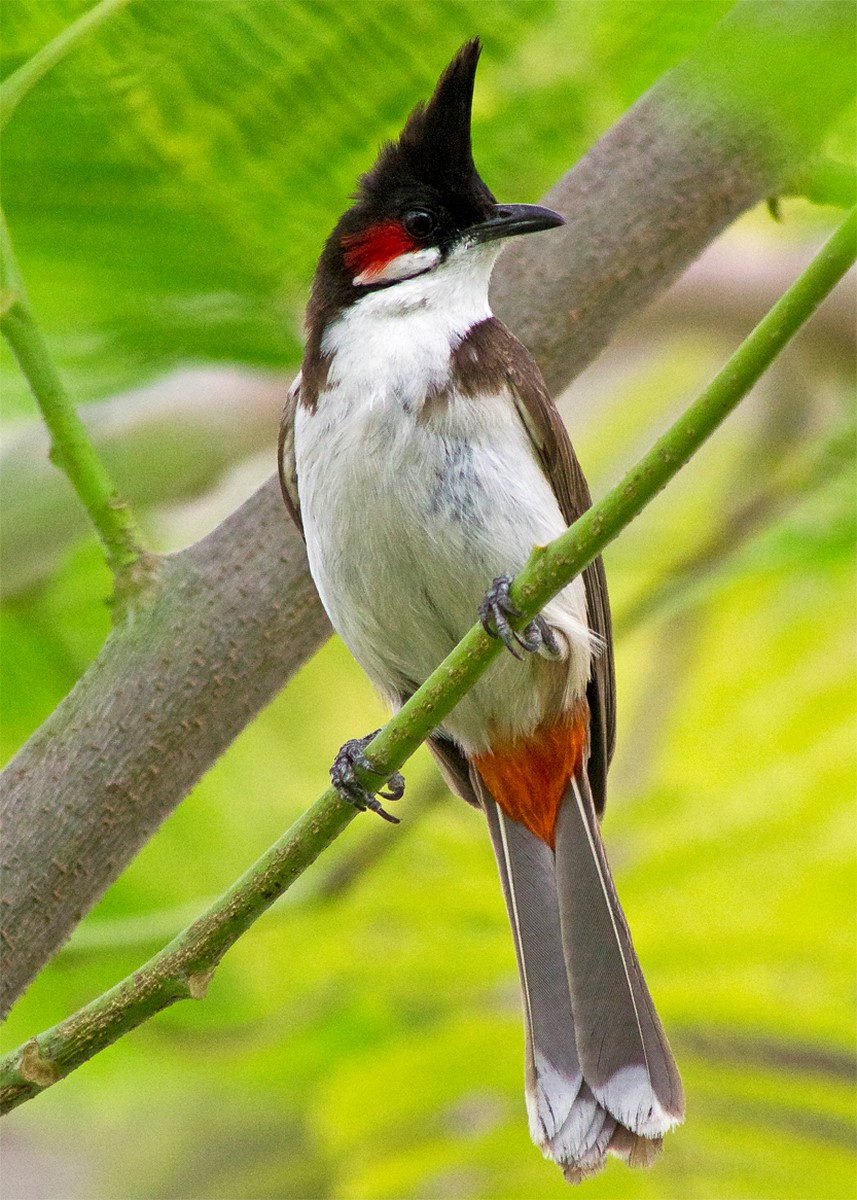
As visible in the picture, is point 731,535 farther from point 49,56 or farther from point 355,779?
point 49,56

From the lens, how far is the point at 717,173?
1.92 metres

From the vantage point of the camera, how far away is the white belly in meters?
1.86

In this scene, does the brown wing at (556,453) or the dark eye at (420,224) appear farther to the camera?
the dark eye at (420,224)

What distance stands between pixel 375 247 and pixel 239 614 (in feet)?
2.04

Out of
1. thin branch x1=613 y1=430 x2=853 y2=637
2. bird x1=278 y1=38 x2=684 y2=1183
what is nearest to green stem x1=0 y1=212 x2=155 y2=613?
bird x1=278 y1=38 x2=684 y2=1183

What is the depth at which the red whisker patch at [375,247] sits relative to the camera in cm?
204

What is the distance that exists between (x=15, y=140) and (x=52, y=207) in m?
0.15

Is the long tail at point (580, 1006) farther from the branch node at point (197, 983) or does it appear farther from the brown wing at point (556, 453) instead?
the branch node at point (197, 983)

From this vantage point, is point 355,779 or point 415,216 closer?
point 355,779

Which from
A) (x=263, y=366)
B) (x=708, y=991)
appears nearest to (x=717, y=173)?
(x=263, y=366)

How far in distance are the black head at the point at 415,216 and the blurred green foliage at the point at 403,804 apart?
2.4 inches

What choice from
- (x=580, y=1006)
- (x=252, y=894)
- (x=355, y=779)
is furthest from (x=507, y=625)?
(x=580, y=1006)

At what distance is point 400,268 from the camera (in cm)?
208

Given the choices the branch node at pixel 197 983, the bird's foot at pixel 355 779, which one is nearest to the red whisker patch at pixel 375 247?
the bird's foot at pixel 355 779
